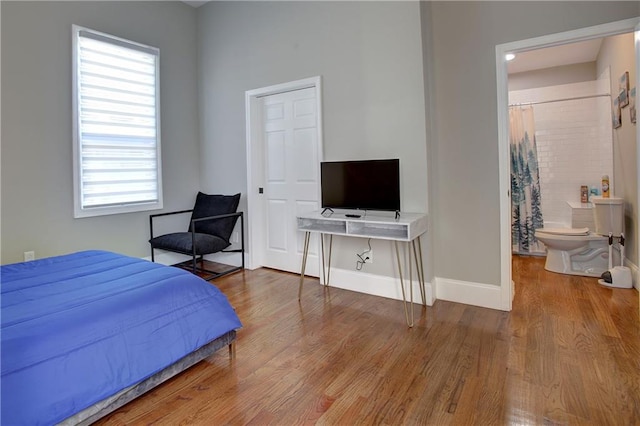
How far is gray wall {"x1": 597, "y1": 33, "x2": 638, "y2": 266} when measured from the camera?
3.21 meters

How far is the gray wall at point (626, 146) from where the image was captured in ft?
10.5

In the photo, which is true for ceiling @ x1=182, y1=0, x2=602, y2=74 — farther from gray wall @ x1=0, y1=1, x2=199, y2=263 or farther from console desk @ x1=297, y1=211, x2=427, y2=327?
console desk @ x1=297, y1=211, x2=427, y2=327

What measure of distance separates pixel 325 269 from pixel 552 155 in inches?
145

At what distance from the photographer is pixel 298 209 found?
153 inches

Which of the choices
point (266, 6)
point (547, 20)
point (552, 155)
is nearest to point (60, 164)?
point (266, 6)

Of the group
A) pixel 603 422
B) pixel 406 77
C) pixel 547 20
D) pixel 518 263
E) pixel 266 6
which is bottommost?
pixel 603 422

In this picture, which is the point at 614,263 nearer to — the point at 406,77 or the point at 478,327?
the point at 478,327

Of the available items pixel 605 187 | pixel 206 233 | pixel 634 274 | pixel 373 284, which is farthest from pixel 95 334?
pixel 605 187

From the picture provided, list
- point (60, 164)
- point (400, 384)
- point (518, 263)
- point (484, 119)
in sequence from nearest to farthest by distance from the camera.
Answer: point (400, 384)
point (484, 119)
point (60, 164)
point (518, 263)

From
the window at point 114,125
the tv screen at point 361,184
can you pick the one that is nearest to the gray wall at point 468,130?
the tv screen at point 361,184

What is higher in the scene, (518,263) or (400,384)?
(518,263)

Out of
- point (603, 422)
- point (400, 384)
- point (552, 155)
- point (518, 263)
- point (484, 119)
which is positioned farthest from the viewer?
point (552, 155)

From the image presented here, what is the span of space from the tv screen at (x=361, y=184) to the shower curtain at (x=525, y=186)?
2.83 metres

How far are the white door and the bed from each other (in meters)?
1.85
